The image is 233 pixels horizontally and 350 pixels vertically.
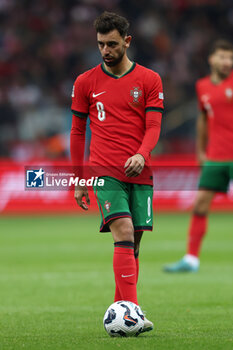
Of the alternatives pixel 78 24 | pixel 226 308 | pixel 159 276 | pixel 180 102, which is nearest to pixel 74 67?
pixel 78 24

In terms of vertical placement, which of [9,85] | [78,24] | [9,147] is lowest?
[9,147]

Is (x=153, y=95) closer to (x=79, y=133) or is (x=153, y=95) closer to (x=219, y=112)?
(x=79, y=133)

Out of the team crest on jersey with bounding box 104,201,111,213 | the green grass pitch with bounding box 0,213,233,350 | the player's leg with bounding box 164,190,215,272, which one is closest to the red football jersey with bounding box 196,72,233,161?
the player's leg with bounding box 164,190,215,272

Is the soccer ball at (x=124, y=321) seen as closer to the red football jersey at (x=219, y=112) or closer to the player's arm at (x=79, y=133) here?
the player's arm at (x=79, y=133)

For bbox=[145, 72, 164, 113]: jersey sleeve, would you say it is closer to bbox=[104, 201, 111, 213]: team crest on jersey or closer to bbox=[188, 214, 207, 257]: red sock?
bbox=[104, 201, 111, 213]: team crest on jersey

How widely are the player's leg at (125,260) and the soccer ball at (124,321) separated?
0.13 m

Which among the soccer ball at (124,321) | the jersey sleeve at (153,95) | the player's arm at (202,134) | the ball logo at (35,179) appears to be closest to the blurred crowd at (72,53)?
the player's arm at (202,134)

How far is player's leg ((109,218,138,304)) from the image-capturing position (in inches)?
187

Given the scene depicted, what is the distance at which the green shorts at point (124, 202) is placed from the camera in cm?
483

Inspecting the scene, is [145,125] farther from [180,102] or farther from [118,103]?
[180,102]

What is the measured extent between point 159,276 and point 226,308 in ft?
7.57

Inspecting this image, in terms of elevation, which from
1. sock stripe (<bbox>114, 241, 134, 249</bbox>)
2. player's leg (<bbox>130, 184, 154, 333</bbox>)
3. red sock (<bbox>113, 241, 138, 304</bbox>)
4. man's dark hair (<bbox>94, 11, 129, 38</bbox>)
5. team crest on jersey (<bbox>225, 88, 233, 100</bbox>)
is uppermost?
man's dark hair (<bbox>94, 11, 129, 38</bbox>)

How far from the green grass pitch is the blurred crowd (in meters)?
5.58

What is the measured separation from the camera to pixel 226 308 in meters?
6.04
